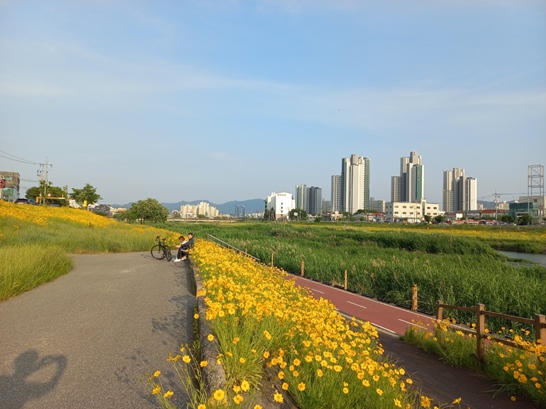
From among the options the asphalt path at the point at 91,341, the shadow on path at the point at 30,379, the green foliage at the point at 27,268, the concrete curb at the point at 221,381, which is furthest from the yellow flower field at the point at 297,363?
the green foliage at the point at 27,268

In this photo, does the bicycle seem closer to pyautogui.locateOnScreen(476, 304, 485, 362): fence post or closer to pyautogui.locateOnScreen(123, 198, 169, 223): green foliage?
pyautogui.locateOnScreen(476, 304, 485, 362): fence post

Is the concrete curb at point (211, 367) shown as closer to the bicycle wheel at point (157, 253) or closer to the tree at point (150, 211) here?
the bicycle wheel at point (157, 253)

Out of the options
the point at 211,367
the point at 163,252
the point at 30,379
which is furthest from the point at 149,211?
the point at 211,367

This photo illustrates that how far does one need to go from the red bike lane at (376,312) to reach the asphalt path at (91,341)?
193 inches

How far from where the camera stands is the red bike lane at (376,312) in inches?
502

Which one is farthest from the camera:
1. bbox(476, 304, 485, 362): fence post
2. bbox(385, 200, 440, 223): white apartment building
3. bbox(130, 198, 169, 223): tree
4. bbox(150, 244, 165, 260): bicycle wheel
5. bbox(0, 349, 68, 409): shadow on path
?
bbox(385, 200, 440, 223): white apartment building

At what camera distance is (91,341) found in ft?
18.9

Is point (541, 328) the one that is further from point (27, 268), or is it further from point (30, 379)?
point (27, 268)

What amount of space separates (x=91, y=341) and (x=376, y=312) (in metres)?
11.2

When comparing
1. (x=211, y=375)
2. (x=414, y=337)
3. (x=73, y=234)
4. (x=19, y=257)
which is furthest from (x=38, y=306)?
(x=73, y=234)

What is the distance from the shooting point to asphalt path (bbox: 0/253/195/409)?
4125mm

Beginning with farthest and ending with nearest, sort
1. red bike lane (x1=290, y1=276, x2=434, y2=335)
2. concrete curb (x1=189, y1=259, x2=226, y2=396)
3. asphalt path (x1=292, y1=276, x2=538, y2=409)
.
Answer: red bike lane (x1=290, y1=276, x2=434, y2=335), asphalt path (x1=292, y1=276, x2=538, y2=409), concrete curb (x1=189, y1=259, x2=226, y2=396)

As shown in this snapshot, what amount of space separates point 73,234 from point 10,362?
17.3 m

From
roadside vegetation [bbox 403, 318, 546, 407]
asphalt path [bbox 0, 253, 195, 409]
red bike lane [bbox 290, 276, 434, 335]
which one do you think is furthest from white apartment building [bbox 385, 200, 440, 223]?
asphalt path [bbox 0, 253, 195, 409]
